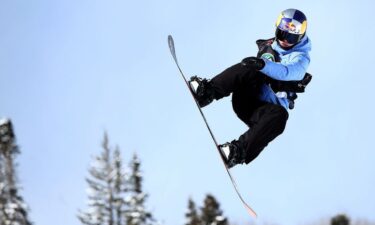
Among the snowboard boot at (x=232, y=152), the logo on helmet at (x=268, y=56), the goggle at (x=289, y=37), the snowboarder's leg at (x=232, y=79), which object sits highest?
the goggle at (x=289, y=37)

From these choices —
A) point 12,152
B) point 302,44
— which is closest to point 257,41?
point 302,44

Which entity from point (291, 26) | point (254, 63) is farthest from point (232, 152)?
point (291, 26)

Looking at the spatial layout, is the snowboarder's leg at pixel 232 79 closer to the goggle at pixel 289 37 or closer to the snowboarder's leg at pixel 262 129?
the snowboarder's leg at pixel 262 129

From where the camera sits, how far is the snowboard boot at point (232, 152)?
1081 centimetres

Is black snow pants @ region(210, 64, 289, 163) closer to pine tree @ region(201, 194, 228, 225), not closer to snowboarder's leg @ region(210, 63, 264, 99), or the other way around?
snowboarder's leg @ region(210, 63, 264, 99)

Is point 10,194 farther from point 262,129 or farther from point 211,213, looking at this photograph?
point 262,129

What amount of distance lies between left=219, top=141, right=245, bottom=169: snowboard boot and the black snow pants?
58 millimetres

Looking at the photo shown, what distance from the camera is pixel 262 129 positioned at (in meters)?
10.9

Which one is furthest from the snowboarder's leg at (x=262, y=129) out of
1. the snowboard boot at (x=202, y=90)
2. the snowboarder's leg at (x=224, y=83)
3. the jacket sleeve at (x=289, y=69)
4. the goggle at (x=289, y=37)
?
the goggle at (x=289, y=37)

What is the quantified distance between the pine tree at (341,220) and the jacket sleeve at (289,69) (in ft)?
49.1

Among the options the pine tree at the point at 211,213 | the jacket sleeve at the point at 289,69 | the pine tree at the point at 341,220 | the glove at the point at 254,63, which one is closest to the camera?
the glove at the point at 254,63

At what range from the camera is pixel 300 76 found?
35.3 feet

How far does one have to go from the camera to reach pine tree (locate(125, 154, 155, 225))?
29580mm

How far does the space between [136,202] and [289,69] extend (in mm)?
20378
